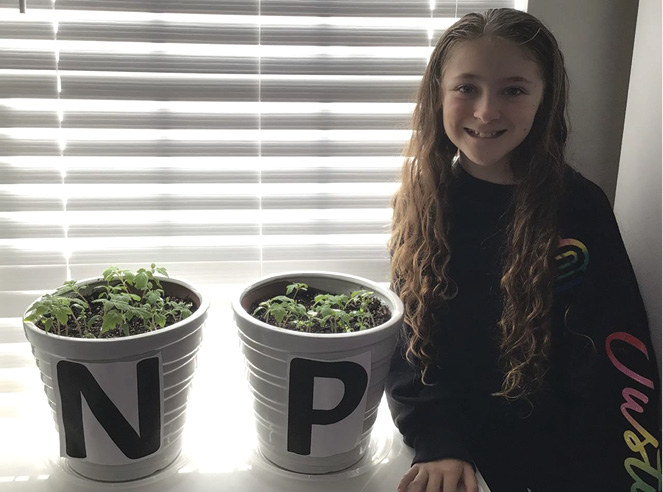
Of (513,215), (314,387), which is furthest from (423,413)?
(513,215)

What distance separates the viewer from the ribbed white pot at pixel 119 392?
3.35ft

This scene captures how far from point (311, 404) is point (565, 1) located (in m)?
0.92

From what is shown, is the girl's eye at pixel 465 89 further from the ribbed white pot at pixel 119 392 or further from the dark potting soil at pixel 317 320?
the ribbed white pot at pixel 119 392

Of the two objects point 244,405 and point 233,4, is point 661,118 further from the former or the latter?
point 244,405

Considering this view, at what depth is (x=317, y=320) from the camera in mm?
1130

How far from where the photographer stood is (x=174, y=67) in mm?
1244

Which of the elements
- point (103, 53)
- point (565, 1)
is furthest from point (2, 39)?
point (565, 1)

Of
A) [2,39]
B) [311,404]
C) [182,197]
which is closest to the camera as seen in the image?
[311,404]

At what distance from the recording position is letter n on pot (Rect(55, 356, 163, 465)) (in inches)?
40.5

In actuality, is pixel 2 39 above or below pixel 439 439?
above

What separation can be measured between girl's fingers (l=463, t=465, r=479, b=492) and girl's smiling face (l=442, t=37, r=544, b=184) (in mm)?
547

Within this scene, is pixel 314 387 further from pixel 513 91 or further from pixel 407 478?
pixel 513 91

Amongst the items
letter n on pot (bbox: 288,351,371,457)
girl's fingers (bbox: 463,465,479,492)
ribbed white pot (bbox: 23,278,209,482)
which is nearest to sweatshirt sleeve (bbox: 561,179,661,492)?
girl's fingers (bbox: 463,465,479,492)

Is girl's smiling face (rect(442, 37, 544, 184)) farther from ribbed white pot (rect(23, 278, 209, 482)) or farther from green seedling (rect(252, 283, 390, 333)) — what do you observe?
ribbed white pot (rect(23, 278, 209, 482))
